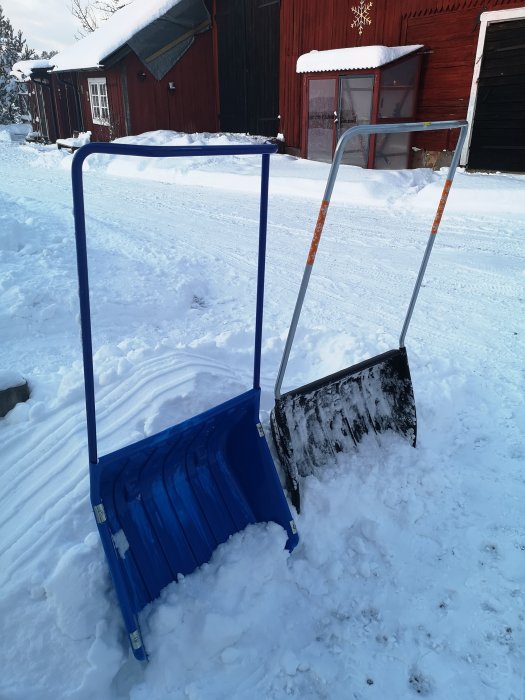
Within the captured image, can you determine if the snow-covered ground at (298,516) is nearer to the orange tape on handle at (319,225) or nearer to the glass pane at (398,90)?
the orange tape on handle at (319,225)

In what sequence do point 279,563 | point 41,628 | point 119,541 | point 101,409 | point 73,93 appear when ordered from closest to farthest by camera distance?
1. point 41,628
2. point 119,541
3. point 279,563
4. point 101,409
5. point 73,93

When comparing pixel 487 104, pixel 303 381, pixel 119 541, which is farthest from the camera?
pixel 487 104

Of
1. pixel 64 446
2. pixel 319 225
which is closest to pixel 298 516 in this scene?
pixel 64 446

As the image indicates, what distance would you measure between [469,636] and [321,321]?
113 inches

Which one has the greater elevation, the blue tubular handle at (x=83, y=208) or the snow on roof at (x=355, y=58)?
the snow on roof at (x=355, y=58)

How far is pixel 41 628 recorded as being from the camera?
182 cm

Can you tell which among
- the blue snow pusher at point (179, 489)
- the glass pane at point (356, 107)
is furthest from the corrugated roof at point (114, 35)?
the blue snow pusher at point (179, 489)

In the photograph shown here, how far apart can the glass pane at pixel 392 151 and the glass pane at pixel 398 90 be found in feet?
1.46

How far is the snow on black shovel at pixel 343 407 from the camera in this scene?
2438mm

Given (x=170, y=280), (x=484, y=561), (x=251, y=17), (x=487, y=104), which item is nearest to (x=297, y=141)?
(x=251, y=17)

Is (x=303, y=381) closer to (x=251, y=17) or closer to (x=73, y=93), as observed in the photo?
(x=251, y=17)

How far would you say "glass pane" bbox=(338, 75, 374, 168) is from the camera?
10.9 metres

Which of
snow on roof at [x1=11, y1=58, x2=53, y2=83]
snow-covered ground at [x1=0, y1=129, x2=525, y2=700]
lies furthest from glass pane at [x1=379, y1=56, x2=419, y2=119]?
snow on roof at [x1=11, y1=58, x2=53, y2=83]

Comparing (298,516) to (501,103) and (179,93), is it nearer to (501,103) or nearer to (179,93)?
(501,103)
